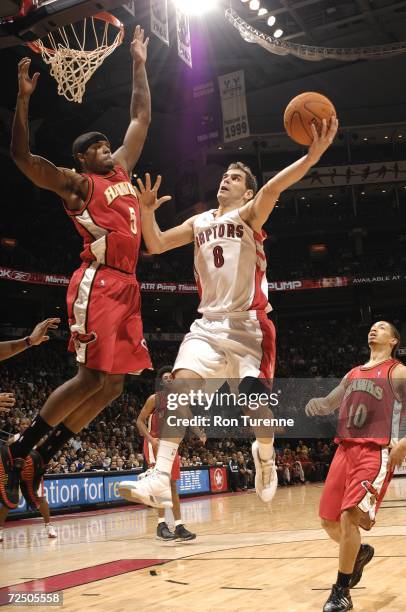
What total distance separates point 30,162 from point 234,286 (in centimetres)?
144

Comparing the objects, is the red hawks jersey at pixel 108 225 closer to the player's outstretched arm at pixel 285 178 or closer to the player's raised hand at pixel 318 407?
the player's outstretched arm at pixel 285 178

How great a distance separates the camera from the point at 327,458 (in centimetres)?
2380

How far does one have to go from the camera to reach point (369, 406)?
16.9 feet

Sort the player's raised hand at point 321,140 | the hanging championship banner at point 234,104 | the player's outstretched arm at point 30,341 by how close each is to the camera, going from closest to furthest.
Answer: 1. the player's raised hand at point 321,140
2. the player's outstretched arm at point 30,341
3. the hanging championship banner at point 234,104

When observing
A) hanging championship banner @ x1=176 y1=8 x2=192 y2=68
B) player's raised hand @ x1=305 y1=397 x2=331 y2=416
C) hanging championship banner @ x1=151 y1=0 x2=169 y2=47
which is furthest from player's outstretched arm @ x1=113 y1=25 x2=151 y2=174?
hanging championship banner @ x1=176 y1=8 x2=192 y2=68

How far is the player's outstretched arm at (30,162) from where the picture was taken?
417cm

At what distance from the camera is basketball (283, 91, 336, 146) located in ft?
13.9

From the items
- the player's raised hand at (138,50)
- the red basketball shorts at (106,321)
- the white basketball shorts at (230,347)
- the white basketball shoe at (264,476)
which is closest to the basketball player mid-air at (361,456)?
the white basketball shoe at (264,476)

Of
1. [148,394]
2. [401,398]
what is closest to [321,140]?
[401,398]

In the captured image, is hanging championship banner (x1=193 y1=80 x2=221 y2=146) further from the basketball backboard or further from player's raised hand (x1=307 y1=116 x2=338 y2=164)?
player's raised hand (x1=307 y1=116 x2=338 y2=164)

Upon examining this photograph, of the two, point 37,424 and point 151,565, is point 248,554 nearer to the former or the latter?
point 151,565

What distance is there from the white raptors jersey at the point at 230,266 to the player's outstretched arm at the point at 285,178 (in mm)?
90

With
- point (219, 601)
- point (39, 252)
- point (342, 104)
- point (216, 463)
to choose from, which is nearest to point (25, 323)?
point (39, 252)

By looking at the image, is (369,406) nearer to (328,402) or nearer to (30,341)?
(328,402)
